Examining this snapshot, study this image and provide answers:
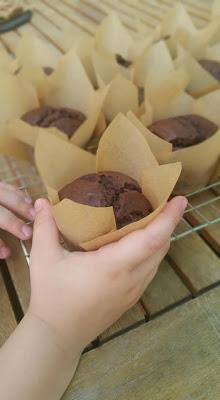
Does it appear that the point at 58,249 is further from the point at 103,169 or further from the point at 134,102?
the point at 134,102

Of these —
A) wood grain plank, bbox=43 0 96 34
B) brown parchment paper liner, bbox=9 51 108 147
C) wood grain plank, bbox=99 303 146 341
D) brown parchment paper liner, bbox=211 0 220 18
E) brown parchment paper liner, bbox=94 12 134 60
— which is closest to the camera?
wood grain plank, bbox=99 303 146 341

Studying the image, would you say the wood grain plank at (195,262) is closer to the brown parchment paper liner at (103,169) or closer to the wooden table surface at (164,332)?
the wooden table surface at (164,332)

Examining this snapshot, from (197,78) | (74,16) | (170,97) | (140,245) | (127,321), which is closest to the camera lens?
(140,245)

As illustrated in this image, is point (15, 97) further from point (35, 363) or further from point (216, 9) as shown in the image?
point (216, 9)

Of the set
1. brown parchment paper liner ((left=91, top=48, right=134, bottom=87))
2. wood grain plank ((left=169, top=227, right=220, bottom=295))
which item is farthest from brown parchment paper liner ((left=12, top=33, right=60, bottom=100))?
wood grain plank ((left=169, top=227, right=220, bottom=295))

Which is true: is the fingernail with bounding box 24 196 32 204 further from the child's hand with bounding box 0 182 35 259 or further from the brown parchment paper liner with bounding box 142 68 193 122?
the brown parchment paper liner with bounding box 142 68 193 122

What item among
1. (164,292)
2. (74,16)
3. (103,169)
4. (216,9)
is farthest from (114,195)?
(74,16)
